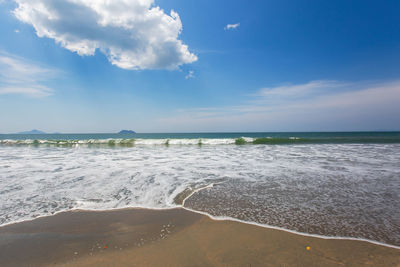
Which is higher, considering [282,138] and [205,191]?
[282,138]

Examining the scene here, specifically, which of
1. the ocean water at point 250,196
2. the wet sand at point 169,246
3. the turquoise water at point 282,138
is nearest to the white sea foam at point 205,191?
the ocean water at point 250,196

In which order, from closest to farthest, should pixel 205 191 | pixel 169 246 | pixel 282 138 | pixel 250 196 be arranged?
pixel 169 246, pixel 250 196, pixel 205 191, pixel 282 138

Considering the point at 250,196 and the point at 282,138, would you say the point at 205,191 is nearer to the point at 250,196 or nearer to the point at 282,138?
the point at 250,196

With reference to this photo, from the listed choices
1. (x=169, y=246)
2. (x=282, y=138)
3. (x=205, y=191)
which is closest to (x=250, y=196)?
(x=205, y=191)

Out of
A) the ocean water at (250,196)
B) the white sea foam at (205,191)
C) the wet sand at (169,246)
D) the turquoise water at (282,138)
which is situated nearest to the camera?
the wet sand at (169,246)

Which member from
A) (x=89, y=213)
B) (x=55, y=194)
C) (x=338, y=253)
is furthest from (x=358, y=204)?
(x=55, y=194)

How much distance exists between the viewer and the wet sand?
247cm

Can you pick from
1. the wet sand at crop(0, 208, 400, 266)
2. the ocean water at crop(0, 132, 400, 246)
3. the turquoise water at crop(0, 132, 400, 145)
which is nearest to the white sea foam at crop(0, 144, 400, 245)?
the ocean water at crop(0, 132, 400, 246)

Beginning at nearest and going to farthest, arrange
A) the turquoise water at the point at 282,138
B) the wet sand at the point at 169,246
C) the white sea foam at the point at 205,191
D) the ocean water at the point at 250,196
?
the wet sand at the point at 169,246 < the ocean water at the point at 250,196 < the white sea foam at the point at 205,191 < the turquoise water at the point at 282,138

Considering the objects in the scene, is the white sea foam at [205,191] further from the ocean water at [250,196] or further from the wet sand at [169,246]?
the wet sand at [169,246]

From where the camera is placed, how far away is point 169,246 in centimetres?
280

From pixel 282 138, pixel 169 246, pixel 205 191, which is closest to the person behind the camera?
pixel 169 246

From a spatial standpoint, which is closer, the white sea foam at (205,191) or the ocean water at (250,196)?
the ocean water at (250,196)

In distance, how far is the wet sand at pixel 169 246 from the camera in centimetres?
247
